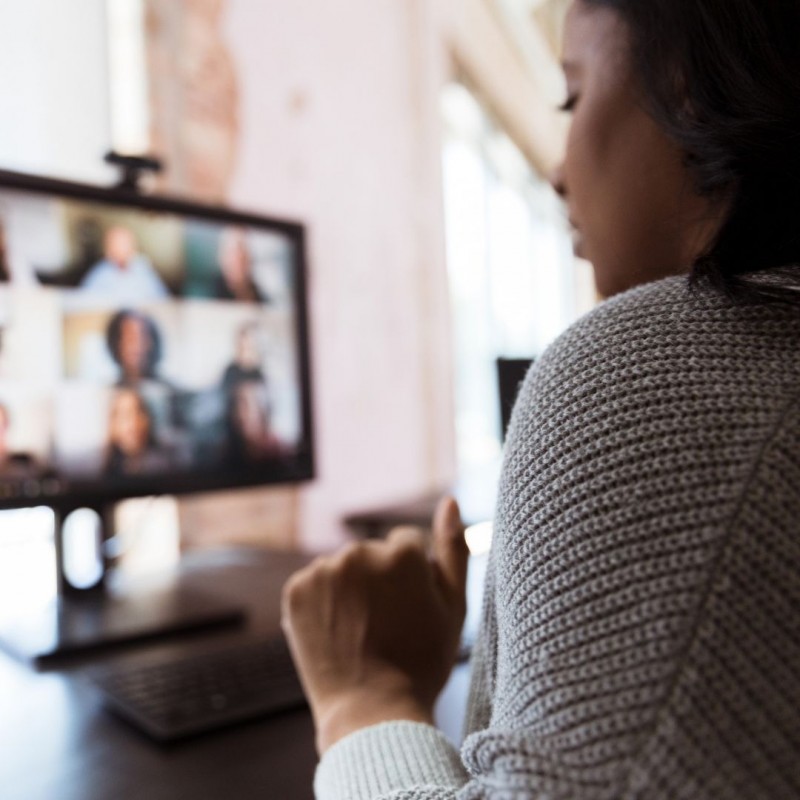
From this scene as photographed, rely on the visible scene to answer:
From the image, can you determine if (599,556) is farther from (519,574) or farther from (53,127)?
(53,127)

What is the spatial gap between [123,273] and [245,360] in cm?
18

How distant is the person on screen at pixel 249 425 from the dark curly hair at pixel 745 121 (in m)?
0.62

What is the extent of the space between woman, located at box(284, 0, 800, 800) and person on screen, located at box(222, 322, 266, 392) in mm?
487

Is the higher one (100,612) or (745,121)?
(745,121)

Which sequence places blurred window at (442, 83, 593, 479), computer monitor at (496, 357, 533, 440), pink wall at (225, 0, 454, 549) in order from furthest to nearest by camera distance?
blurred window at (442, 83, 593, 479)
pink wall at (225, 0, 454, 549)
computer monitor at (496, 357, 533, 440)

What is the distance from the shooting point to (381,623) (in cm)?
58

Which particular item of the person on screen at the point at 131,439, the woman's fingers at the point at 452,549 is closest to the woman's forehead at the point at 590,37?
the woman's fingers at the point at 452,549

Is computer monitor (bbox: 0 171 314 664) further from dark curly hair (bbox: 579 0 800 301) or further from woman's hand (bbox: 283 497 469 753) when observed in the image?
dark curly hair (bbox: 579 0 800 301)

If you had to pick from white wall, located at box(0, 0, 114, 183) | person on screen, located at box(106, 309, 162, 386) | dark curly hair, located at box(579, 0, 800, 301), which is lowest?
person on screen, located at box(106, 309, 162, 386)

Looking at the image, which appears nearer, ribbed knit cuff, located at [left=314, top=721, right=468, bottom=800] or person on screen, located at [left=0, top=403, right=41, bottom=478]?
ribbed knit cuff, located at [left=314, top=721, right=468, bottom=800]

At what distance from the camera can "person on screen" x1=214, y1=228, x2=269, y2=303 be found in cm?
94

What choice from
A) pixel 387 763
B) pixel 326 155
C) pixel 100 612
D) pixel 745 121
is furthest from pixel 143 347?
pixel 326 155

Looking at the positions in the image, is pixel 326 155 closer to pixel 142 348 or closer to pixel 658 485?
pixel 142 348

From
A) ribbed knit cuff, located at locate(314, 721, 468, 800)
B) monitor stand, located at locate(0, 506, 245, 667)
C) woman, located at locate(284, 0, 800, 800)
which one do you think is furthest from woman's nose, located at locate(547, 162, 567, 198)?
monitor stand, located at locate(0, 506, 245, 667)
